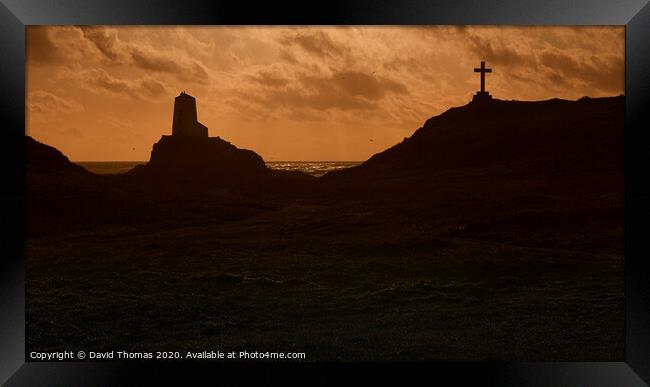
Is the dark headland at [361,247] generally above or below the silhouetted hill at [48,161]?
below

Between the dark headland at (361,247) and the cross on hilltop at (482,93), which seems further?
the cross on hilltop at (482,93)

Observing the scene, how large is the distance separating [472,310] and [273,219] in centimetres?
549

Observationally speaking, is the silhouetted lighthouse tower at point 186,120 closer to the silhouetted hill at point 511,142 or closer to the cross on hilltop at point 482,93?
the silhouetted hill at point 511,142

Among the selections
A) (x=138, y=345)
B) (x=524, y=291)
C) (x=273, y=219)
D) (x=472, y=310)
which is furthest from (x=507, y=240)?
(x=138, y=345)

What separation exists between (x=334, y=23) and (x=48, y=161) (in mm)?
8339

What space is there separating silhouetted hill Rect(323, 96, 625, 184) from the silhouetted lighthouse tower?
2.82 meters

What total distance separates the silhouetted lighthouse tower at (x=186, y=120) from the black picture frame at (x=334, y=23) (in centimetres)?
399

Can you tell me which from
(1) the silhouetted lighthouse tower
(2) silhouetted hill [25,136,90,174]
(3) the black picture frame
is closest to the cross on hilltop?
(3) the black picture frame

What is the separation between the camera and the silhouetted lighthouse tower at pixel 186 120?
10.2 metres

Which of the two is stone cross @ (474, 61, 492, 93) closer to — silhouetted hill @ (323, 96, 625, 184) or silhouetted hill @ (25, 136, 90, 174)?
silhouetted hill @ (323, 96, 625, 184)

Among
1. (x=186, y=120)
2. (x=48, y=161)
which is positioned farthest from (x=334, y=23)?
(x=48, y=161)

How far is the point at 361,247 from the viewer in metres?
12.7

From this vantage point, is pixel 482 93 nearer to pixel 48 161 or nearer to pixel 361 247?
pixel 361 247

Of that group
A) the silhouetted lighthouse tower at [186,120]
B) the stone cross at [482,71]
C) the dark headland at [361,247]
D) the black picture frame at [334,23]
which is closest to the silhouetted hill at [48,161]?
the dark headland at [361,247]
